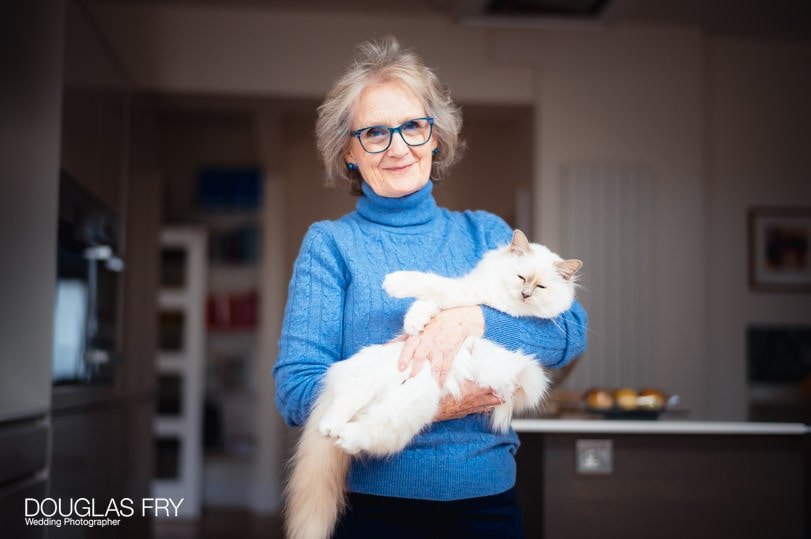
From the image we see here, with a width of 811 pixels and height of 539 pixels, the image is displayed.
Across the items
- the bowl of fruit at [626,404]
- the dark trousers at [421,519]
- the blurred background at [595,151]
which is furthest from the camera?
the blurred background at [595,151]

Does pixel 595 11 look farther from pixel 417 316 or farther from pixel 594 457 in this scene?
pixel 417 316

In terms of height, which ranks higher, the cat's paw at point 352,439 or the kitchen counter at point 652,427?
the cat's paw at point 352,439

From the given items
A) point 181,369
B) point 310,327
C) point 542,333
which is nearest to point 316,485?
point 310,327

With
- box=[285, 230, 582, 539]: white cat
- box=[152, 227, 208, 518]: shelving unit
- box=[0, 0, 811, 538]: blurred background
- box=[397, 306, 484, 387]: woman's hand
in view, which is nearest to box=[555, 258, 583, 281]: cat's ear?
box=[285, 230, 582, 539]: white cat

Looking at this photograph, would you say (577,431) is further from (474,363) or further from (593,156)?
(593,156)

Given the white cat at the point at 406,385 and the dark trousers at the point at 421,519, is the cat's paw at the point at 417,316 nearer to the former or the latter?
the white cat at the point at 406,385

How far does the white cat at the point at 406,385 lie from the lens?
4.36ft

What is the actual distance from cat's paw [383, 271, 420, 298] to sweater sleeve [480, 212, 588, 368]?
15 cm

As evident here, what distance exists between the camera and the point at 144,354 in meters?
4.55

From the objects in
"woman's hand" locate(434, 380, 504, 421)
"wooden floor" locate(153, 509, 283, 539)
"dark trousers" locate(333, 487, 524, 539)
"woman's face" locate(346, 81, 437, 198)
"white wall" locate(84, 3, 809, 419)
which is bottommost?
"wooden floor" locate(153, 509, 283, 539)

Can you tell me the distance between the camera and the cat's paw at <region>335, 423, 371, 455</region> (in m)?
1.29

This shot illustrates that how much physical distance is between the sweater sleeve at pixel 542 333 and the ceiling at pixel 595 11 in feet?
10.7

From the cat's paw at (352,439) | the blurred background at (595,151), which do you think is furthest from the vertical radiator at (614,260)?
the cat's paw at (352,439)

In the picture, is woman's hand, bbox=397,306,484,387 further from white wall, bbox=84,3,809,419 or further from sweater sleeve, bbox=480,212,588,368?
white wall, bbox=84,3,809,419
